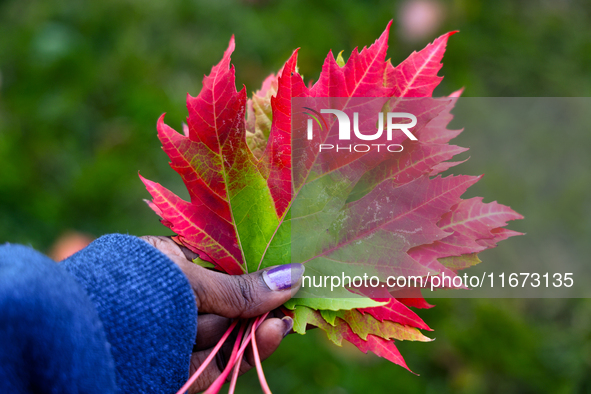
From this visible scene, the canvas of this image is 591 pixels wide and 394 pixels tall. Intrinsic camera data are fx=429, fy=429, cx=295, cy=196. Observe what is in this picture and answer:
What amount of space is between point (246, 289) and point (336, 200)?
207mm

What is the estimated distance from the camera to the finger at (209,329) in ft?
2.66

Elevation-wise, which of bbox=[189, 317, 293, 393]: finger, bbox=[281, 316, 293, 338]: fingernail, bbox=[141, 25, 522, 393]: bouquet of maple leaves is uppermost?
bbox=[141, 25, 522, 393]: bouquet of maple leaves

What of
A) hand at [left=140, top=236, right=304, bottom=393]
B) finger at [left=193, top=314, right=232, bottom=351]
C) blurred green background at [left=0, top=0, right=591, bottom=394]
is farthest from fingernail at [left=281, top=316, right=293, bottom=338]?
Answer: blurred green background at [left=0, top=0, right=591, bottom=394]

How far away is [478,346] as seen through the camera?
144 centimetres

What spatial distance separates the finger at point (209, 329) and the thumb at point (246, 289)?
4.4 inches

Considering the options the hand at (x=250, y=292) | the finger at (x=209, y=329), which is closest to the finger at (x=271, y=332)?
the hand at (x=250, y=292)

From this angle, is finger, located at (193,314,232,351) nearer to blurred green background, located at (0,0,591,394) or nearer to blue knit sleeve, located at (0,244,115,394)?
blue knit sleeve, located at (0,244,115,394)

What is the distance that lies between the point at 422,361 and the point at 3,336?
1.26 meters

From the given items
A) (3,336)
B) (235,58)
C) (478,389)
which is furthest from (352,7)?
(3,336)

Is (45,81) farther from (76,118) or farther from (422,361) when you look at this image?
(422,361)

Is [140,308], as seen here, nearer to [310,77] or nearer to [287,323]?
[287,323]

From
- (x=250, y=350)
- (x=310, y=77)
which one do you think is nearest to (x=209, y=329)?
(x=250, y=350)

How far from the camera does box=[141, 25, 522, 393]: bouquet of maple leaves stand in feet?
2.11

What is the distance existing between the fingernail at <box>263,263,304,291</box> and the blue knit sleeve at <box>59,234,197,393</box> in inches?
5.0
